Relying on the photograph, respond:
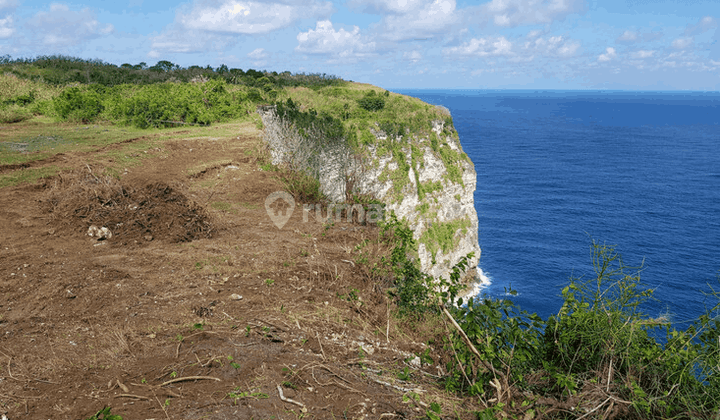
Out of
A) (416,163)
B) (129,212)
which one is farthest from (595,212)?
(129,212)

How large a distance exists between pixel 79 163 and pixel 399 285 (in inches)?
431

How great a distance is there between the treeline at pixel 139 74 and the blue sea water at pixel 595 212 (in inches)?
810

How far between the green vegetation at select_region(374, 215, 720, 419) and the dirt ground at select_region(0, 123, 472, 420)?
1.47 feet

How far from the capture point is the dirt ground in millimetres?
3865

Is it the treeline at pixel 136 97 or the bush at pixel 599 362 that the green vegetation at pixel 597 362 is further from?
the treeline at pixel 136 97

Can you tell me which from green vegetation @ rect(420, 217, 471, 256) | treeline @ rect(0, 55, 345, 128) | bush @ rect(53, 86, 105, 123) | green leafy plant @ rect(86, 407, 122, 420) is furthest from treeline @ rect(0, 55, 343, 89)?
green leafy plant @ rect(86, 407, 122, 420)

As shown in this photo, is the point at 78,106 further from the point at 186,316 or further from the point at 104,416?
the point at 104,416

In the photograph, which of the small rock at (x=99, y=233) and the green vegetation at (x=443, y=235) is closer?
the small rock at (x=99, y=233)

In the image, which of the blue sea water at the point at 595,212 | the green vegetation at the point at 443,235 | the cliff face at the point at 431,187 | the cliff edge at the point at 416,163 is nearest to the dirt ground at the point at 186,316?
the blue sea water at the point at 595,212

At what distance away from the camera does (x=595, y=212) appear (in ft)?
173

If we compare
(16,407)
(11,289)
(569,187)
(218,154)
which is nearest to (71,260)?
(11,289)

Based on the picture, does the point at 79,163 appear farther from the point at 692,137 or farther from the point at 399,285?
the point at 692,137

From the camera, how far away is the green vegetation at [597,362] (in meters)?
3.43

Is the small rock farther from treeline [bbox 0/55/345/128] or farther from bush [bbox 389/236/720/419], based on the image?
treeline [bbox 0/55/345/128]
